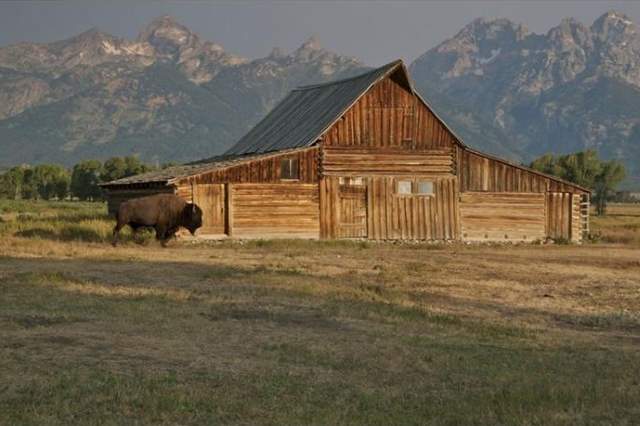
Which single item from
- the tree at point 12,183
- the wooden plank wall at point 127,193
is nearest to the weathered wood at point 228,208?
the wooden plank wall at point 127,193

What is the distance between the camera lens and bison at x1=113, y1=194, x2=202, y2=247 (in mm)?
31812

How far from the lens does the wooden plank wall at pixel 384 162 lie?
124 ft

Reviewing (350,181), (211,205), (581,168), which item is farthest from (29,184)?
(211,205)

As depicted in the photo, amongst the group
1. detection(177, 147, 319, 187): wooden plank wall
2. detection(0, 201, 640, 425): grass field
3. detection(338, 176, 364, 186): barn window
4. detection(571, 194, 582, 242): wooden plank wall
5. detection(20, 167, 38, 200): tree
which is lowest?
detection(0, 201, 640, 425): grass field

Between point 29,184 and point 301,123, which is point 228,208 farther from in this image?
point 29,184

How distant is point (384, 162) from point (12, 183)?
87570 mm

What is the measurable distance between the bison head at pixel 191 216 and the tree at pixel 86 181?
238 feet

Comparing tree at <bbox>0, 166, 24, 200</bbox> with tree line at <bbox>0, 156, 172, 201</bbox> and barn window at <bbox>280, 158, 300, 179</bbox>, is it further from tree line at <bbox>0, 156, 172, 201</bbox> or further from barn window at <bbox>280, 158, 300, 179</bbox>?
barn window at <bbox>280, 158, 300, 179</bbox>

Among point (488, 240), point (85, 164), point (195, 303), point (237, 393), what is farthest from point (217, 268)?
point (85, 164)

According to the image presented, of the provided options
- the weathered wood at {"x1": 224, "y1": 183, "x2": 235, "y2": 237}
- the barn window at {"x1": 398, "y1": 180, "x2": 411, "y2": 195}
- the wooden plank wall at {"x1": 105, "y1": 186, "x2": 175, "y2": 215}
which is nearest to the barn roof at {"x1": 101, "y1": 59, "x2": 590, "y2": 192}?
the wooden plank wall at {"x1": 105, "y1": 186, "x2": 175, "y2": 215}

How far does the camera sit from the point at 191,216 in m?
33.1

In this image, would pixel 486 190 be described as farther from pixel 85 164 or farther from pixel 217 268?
pixel 85 164

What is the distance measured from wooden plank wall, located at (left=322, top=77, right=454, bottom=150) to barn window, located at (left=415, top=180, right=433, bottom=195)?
1516 millimetres

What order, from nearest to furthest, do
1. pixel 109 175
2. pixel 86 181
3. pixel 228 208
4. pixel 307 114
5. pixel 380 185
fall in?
pixel 228 208
pixel 380 185
pixel 307 114
pixel 109 175
pixel 86 181
